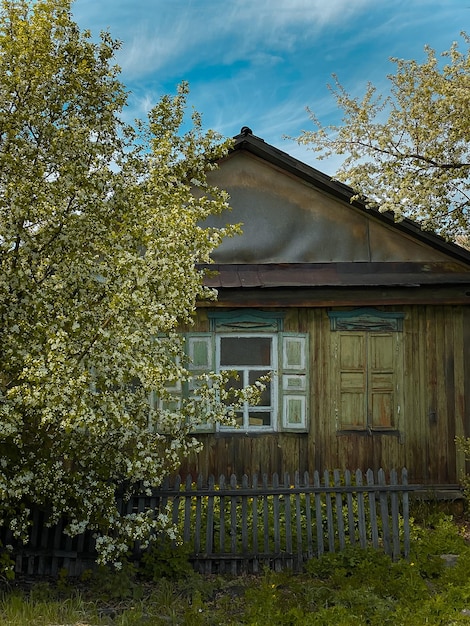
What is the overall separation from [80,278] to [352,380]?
5577mm

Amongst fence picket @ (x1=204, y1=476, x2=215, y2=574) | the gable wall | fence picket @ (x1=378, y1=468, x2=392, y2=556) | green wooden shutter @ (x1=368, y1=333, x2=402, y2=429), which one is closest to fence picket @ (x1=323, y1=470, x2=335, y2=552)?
fence picket @ (x1=378, y1=468, x2=392, y2=556)

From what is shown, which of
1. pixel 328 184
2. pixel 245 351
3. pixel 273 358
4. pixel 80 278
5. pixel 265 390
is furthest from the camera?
pixel 245 351

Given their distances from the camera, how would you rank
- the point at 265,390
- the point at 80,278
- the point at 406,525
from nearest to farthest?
the point at 80,278 → the point at 406,525 → the point at 265,390

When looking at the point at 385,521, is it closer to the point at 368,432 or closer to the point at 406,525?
the point at 406,525

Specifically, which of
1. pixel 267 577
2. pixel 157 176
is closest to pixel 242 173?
pixel 157 176

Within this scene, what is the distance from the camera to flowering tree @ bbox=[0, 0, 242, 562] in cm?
571

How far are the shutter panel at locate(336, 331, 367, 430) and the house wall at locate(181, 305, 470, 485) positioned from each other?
14 cm

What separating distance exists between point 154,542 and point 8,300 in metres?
3.12

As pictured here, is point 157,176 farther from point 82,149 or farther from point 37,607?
point 37,607

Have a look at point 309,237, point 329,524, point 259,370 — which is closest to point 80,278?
point 329,524

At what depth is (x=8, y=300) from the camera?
6.00 m

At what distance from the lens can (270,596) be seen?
6008 millimetres

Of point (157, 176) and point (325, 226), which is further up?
point (325, 226)

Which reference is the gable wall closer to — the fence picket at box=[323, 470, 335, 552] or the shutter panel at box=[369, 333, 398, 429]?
the shutter panel at box=[369, 333, 398, 429]
